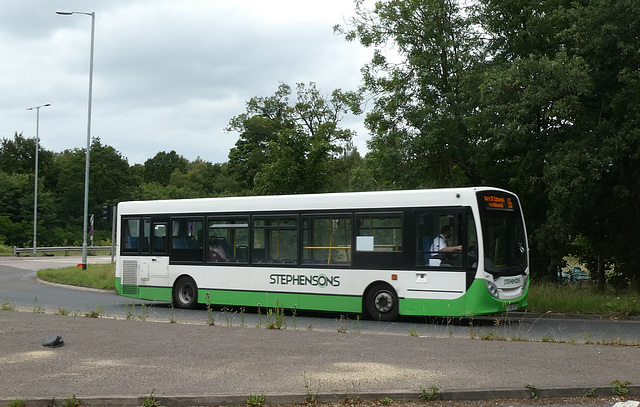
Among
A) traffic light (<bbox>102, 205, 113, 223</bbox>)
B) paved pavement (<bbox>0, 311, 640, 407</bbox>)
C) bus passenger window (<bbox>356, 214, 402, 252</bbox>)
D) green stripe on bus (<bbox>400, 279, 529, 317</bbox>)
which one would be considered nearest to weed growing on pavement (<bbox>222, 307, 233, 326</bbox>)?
paved pavement (<bbox>0, 311, 640, 407</bbox>)

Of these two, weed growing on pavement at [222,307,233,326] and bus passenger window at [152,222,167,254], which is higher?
bus passenger window at [152,222,167,254]

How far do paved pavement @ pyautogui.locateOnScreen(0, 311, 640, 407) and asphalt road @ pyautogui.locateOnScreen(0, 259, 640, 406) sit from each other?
0.5 inches

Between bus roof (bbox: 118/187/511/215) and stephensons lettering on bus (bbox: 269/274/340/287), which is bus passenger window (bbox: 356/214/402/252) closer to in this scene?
bus roof (bbox: 118/187/511/215)

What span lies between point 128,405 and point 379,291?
8.48 meters

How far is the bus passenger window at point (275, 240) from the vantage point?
16000 millimetres

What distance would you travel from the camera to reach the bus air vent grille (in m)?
18.5

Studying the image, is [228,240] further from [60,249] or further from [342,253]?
[60,249]

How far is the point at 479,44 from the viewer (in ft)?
75.9

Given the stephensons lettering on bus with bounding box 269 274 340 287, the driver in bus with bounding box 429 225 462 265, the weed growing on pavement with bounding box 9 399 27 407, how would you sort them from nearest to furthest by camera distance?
1. the weed growing on pavement with bounding box 9 399 27 407
2. the driver in bus with bounding box 429 225 462 265
3. the stephensons lettering on bus with bounding box 269 274 340 287

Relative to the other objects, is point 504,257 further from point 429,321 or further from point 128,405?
point 128,405

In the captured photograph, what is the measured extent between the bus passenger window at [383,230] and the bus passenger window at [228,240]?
302 cm

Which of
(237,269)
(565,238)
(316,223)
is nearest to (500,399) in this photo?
(316,223)

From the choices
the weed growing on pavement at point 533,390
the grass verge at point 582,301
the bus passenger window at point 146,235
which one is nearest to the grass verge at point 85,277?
the bus passenger window at point 146,235

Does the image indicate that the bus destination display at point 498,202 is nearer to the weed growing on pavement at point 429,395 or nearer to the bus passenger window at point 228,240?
the bus passenger window at point 228,240
